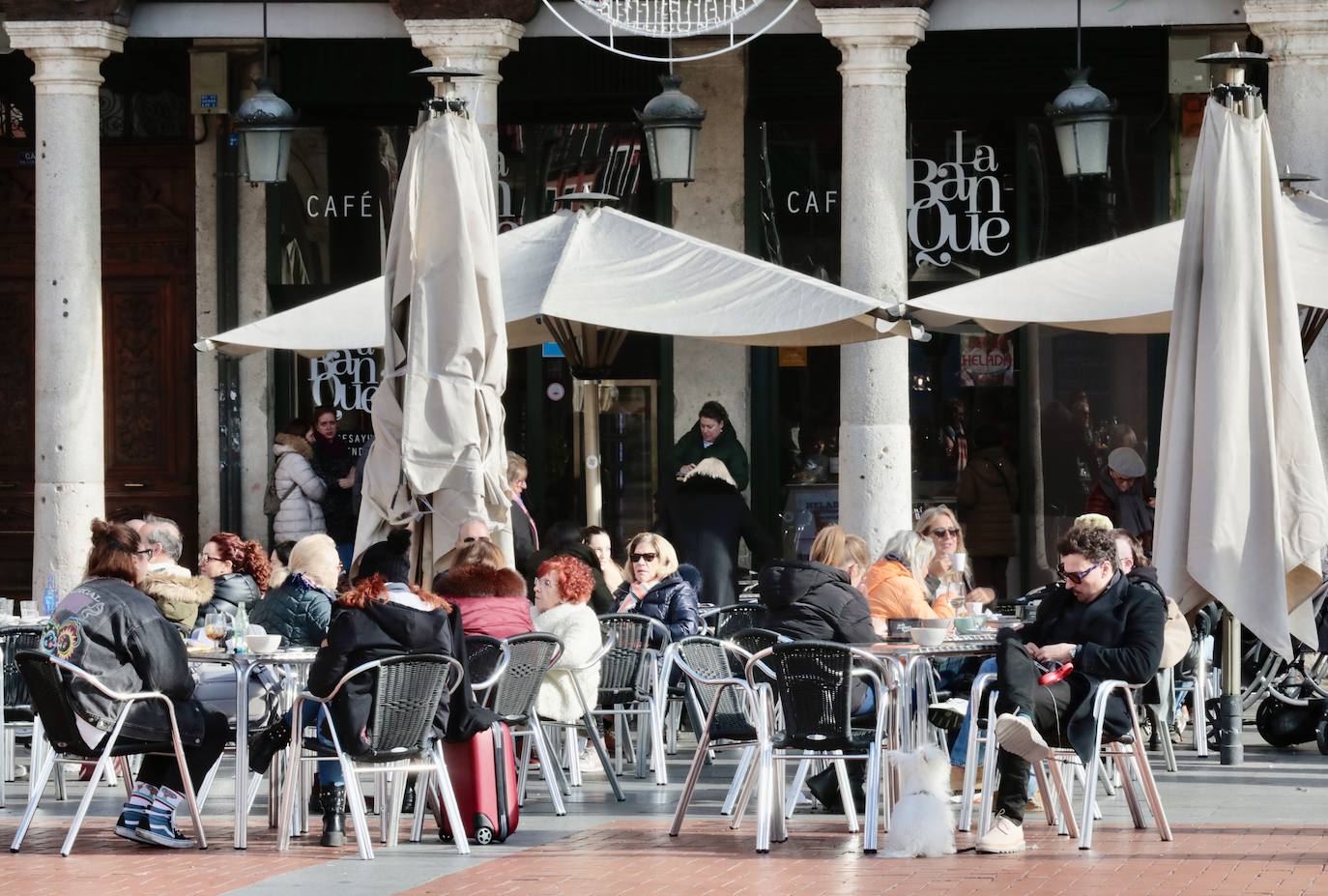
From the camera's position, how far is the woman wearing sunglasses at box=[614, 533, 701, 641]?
11.3 meters

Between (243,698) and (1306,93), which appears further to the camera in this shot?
(1306,93)

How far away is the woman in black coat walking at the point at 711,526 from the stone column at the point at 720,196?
129 inches

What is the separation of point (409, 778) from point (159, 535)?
2.14m

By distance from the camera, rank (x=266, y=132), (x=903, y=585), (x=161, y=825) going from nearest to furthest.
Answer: (x=161, y=825), (x=903, y=585), (x=266, y=132)

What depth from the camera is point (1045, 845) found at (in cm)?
874

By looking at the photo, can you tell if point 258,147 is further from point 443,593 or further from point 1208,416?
point 1208,416

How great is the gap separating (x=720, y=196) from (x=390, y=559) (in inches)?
279

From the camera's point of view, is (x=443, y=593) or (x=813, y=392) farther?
(x=813, y=392)

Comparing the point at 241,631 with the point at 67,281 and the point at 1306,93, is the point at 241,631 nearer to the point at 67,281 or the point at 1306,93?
the point at 67,281

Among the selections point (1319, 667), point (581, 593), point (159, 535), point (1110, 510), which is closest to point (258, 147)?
point (159, 535)

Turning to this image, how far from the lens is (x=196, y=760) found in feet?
29.9

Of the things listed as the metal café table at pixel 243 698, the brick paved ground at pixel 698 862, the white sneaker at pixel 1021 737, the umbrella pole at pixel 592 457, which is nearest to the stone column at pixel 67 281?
the umbrella pole at pixel 592 457

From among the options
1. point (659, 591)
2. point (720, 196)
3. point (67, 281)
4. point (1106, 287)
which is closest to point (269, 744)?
point (659, 591)

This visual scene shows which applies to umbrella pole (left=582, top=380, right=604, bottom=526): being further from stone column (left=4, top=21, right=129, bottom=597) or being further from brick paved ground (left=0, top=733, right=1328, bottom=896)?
stone column (left=4, top=21, right=129, bottom=597)
